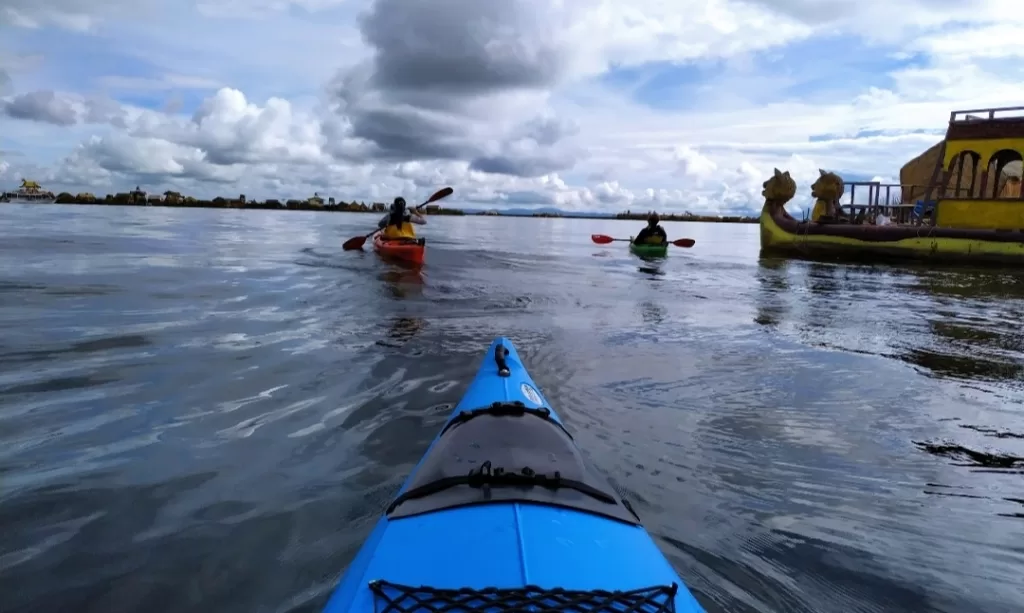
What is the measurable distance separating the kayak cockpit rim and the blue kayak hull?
6 centimetres

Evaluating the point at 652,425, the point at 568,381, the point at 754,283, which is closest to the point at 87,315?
the point at 568,381

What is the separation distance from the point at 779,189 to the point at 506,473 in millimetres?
31621

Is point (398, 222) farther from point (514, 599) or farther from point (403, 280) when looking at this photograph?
point (514, 599)

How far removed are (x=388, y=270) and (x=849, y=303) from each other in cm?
1329

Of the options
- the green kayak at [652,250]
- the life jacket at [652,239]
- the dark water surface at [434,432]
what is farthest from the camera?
the life jacket at [652,239]

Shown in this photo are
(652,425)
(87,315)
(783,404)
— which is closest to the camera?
(652,425)

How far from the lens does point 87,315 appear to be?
34.0ft

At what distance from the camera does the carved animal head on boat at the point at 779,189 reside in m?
30.6

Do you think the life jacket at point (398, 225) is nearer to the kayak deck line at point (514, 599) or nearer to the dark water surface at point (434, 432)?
the dark water surface at point (434, 432)

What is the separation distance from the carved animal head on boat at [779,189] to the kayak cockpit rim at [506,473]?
3077cm

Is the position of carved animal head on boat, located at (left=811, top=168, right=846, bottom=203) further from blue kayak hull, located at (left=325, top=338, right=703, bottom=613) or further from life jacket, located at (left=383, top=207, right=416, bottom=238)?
blue kayak hull, located at (left=325, top=338, right=703, bottom=613)

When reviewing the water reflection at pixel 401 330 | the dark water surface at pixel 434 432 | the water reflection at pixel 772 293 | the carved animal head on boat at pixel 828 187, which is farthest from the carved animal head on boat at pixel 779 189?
the water reflection at pixel 401 330

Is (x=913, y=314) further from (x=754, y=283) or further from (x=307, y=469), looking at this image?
(x=307, y=469)

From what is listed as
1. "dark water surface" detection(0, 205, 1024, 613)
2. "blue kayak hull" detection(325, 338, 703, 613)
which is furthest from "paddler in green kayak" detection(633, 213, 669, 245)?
"blue kayak hull" detection(325, 338, 703, 613)
